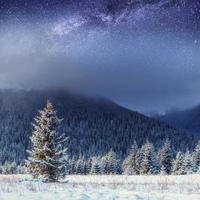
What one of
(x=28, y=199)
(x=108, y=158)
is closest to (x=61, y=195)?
(x=28, y=199)

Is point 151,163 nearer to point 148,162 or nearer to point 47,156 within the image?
point 148,162

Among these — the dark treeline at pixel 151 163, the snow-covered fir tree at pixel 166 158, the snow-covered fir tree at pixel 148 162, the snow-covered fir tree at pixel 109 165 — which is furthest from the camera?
the snow-covered fir tree at pixel 109 165

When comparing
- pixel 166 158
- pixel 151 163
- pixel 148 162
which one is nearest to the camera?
pixel 151 163

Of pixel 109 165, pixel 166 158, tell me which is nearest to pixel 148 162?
pixel 166 158

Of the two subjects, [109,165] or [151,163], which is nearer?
[151,163]

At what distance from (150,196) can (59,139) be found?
12.6 meters

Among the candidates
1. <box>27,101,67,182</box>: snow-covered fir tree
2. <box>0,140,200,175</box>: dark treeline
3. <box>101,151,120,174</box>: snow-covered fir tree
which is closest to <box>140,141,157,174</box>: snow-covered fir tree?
<box>0,140,200,175</box>: dark treeline

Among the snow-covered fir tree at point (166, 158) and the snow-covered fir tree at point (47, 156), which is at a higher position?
the snow-covered fir tree at point (166, 158)

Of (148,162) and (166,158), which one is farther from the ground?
(166,158)

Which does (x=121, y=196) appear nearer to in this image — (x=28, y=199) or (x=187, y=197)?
(x=187, y=197)

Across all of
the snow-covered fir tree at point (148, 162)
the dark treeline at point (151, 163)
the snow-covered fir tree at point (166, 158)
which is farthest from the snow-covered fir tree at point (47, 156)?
the snow-covered fir tree at point (166, 158)

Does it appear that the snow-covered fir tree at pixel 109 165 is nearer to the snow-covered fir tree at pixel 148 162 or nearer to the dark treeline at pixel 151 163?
the dark treeline at pixel 151 163

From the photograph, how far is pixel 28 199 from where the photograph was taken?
1426 cm

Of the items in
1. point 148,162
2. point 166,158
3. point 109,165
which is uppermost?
point 166,158
